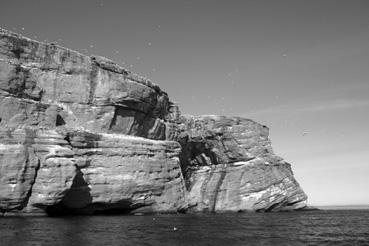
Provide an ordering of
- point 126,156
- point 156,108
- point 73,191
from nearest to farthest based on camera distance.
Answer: point 73,191
point 126,156
point 156,108

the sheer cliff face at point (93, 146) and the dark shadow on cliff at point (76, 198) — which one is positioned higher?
the sheer cliff face at point (93, 146)

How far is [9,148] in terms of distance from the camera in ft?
168

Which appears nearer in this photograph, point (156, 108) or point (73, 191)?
point (73, 191)

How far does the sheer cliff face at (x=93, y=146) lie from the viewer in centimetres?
5203

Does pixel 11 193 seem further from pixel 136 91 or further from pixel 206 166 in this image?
pixel 206 166

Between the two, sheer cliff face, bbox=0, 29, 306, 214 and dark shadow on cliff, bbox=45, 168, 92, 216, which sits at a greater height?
sheer cliff face, bbox=0, 29, 306, 214

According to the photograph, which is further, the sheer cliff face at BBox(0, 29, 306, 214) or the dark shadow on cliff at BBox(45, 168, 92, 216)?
the dark shadow on cliff at BBox(45, 168, 92, 216)

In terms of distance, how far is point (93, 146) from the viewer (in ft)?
201

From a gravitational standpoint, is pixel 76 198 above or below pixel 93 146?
below

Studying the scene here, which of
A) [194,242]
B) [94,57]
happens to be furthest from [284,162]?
[194,242]

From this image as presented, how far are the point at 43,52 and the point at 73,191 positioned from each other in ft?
89.5

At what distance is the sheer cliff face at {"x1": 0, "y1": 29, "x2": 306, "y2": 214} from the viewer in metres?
52.0

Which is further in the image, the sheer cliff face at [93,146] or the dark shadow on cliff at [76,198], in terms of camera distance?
the dark shadow on cliff at [76,198]

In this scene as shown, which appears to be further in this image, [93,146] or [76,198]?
[93,146]
